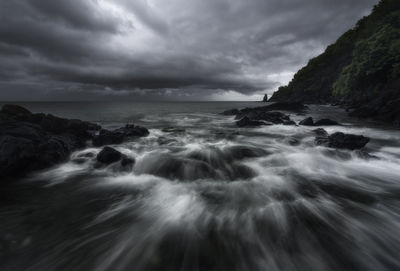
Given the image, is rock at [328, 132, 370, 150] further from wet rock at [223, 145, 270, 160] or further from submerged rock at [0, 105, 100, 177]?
submerged rock at [0, 105, 100, 177]

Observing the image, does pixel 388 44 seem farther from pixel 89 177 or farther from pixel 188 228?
pixel 89 177

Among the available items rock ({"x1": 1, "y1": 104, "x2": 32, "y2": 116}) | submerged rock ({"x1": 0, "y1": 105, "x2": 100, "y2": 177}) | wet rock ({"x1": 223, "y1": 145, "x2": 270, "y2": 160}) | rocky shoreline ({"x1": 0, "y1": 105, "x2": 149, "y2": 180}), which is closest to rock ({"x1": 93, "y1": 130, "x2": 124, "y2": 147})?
rocky shoreline ({"x1": 0, "y1": 105, "x2": 149, "y2": 180})

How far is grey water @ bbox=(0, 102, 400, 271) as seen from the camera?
3.23m

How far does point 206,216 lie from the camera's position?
447cm

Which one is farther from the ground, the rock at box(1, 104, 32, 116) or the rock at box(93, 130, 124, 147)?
the rock at box(1, 104, 32, 116)

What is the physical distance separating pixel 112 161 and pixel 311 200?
830 centimetres

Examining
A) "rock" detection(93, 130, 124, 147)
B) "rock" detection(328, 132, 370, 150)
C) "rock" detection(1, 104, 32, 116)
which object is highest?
"rock" detection(1, 104, 32, 116)

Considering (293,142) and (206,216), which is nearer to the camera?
(206,216)

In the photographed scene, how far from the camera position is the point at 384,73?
82.7ft

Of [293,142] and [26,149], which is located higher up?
[26,149]

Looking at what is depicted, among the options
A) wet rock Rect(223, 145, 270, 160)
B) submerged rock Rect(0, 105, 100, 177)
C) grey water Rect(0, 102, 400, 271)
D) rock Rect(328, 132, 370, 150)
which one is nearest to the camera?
grey water Rect(0, 102, 400, 271)

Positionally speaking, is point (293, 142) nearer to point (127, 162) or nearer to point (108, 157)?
point (127, 162)

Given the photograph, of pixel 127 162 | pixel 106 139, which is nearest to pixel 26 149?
pixel 127 162

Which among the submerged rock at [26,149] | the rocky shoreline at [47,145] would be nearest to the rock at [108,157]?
the rocky shoreline at [47,145]
